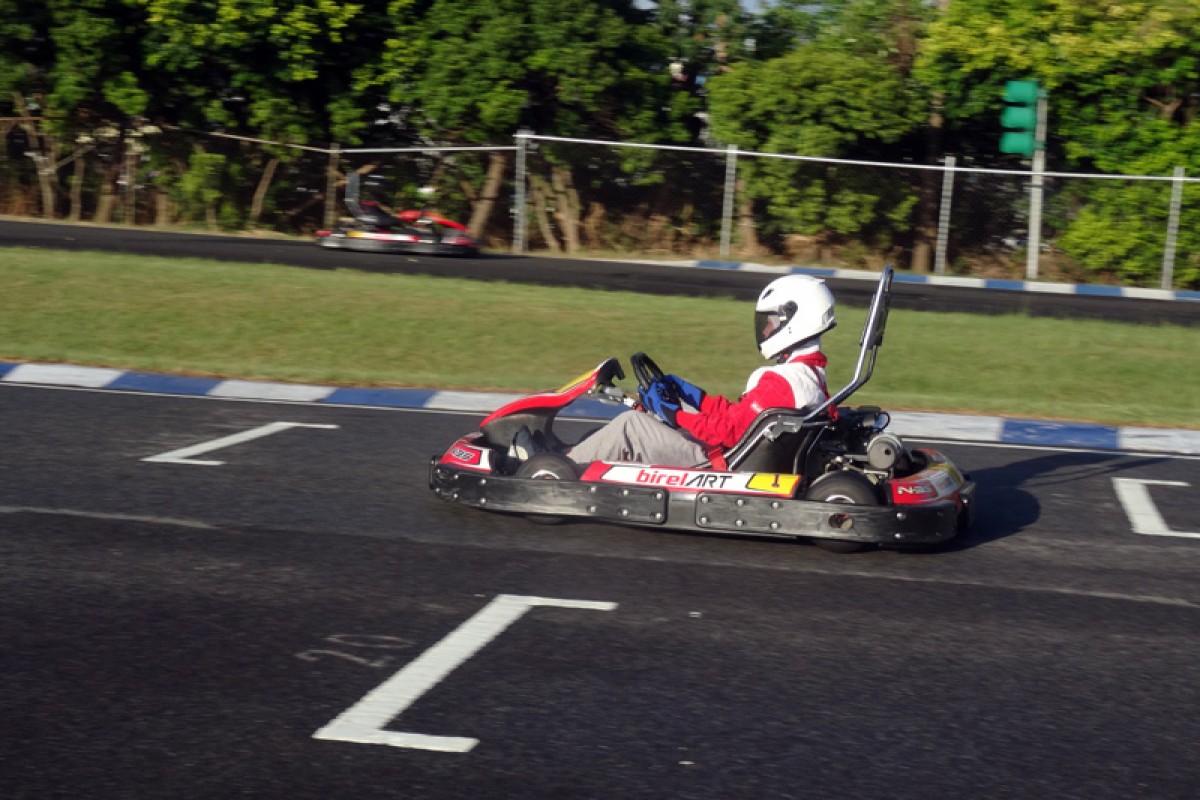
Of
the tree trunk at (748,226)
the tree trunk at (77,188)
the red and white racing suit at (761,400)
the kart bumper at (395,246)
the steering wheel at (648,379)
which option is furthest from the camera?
the tree trunk at (77,188)

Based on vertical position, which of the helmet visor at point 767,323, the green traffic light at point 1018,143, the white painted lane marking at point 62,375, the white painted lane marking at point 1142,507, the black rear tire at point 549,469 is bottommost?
the white painted lane marking at point 62,375

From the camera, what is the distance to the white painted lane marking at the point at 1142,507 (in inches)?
302

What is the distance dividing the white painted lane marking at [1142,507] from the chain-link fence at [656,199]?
1200 centimetres

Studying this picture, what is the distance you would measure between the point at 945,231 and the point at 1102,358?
8084 mm

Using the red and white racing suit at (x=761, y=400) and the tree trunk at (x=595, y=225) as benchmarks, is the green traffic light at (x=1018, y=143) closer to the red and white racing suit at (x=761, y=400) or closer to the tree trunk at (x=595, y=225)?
the tree trunk at (x=595, y=225)

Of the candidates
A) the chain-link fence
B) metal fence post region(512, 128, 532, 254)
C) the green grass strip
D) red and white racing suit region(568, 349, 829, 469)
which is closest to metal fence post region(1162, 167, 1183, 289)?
the chain-link fence

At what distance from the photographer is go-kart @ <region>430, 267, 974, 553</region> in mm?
6703

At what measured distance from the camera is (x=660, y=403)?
715 cm

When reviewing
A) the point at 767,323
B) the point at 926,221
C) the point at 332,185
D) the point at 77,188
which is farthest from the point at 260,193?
the point at 767,323

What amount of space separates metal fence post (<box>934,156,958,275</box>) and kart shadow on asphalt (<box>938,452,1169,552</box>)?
11.5 metres

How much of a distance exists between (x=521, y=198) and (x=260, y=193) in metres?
4.31

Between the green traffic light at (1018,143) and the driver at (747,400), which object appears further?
the green traffic light at (1018,143)

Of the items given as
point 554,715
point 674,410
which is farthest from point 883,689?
point 674,410

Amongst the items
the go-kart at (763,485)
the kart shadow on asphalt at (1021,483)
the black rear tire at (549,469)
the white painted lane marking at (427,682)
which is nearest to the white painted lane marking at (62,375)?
the go-kart at (763,485)
